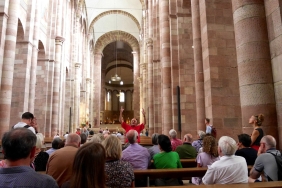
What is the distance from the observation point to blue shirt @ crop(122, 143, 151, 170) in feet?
12.1

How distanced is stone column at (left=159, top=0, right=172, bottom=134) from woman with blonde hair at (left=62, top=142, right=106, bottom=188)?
9770 mm

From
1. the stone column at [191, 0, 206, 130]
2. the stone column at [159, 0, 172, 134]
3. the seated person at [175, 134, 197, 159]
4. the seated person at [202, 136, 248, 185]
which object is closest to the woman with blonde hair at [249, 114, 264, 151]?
the seated person at [175, 134, 197, 159]

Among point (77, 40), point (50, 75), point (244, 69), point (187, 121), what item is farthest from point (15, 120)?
point (77, 40)

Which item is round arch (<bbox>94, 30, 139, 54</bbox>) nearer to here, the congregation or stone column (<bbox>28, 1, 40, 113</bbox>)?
stone column (<bbox>28, 1, 40, 113</bbox>)

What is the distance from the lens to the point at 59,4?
58.9 feet

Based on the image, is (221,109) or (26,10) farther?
(26,10)

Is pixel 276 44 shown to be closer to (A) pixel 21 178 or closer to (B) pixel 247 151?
(B) pixel 247 151

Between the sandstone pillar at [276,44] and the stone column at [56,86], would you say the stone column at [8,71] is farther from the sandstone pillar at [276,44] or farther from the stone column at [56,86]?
the sandstone pillar at [276,44]

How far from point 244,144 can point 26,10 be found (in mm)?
13364

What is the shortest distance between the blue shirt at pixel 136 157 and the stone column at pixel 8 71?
26.6 feet

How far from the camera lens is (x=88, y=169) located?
5.51 feet

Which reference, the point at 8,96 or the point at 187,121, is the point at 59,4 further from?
the point at 187,121

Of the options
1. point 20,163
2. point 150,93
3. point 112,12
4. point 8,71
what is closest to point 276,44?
point 20,163

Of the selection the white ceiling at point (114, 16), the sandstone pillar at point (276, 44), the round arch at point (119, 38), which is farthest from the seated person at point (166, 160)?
the round arch at point (119, 38)
